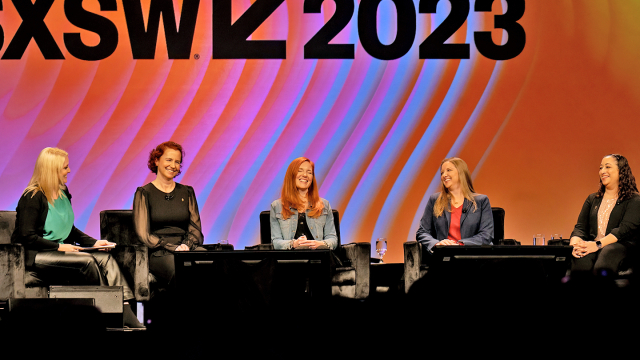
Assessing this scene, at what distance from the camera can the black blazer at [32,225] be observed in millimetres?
3990

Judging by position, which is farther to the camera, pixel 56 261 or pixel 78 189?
pixel 78 189

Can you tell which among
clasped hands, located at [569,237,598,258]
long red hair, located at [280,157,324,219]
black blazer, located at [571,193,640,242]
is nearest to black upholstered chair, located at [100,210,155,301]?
long red hair, located at [280,157,324,219]

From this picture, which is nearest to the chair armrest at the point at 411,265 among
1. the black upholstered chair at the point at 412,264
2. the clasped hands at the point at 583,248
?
the black upholstered chair at the point at 412,264

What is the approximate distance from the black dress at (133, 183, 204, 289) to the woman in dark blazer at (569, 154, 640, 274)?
2759mm

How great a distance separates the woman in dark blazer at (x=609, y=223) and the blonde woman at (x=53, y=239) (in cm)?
314

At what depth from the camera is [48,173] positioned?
4160mm

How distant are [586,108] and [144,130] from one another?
13.2 feet

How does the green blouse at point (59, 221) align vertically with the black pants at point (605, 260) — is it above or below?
above

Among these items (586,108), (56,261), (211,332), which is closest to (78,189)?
(56,261)

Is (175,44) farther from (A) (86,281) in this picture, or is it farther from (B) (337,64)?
(A) (86,281)

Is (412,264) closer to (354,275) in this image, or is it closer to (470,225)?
(354,275)

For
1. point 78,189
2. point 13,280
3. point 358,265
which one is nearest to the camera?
point 13,280

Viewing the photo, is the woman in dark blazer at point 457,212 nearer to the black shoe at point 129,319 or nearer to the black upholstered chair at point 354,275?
the black upholstered chair at point 354,275

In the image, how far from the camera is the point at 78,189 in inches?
207
